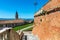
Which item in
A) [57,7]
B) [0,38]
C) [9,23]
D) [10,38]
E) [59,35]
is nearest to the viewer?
[0,38]

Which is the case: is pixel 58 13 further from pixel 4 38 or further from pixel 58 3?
pixel 4 38

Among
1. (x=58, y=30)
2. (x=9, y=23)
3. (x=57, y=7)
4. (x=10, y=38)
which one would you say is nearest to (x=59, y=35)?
(x=58, y=30)

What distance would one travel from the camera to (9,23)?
5628cm

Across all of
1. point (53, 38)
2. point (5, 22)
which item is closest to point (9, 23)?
point (5, 22)

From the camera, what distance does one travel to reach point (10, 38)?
3.74m

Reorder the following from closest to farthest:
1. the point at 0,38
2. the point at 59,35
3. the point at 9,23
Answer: the point at 0,38, the point at 59,35, the point at 9,23

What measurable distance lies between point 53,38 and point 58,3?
1.45m

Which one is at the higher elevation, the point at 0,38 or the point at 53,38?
the point at 0,38

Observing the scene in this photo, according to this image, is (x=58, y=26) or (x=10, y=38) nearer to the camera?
(x=10, y=38)

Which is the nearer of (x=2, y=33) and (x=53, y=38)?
(x=2, y=33)

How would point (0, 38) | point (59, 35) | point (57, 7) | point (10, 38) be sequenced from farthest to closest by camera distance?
point (57, 7) → point (59, 35) → point (10, 38) → point (0, 38)

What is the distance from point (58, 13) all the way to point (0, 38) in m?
3.01

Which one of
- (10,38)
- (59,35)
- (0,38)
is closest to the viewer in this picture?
(0,38)

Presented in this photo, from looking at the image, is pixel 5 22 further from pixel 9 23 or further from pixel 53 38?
pixel 53 38
